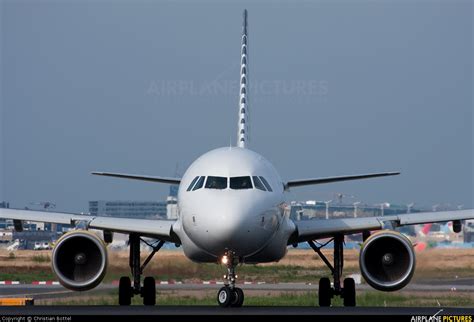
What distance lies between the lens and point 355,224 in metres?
27.7

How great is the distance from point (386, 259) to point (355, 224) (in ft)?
5.36

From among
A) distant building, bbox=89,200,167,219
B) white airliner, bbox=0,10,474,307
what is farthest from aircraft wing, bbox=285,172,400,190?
distant building, bbox=89,200,167,219

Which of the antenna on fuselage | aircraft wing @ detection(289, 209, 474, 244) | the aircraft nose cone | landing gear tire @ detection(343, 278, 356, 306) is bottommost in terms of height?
landing gear tire @ detection(343, 278, 356, 306)

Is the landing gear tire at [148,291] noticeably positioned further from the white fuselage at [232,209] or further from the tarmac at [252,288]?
the tarmac at [252,288]

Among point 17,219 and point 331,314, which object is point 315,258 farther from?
point 331,314

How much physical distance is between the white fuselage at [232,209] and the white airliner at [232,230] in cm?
2

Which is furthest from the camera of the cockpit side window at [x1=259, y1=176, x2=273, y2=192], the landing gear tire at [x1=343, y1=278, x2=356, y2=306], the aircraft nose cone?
the landing gear tire at [x1=343, y1=278, x2=356, y2=306]

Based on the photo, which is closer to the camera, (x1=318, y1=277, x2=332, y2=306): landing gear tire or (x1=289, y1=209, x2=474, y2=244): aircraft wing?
(x1=289, y1=209, x2=474, y2=244): aircraft wing

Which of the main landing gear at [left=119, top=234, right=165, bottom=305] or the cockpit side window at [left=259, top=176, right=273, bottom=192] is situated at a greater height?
the cockpit side window at [left=259, top=176, right=273, bottom=192]

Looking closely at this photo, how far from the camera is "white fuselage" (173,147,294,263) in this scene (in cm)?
2250

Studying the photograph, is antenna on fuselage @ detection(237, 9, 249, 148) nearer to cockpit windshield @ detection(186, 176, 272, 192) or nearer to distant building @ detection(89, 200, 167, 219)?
cockpit windshield @ detection(186, 176, 272, 192)

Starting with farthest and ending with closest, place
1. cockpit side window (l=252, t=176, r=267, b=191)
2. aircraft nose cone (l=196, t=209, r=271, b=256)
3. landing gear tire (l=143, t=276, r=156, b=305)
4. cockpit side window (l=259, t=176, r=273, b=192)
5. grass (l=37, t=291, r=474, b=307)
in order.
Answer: grass (l=37, t=291, r=474, b=307), landing gear tire (l=143, t=276, r=156, b=305), cockpit side window (l=259, t=176, r=273, b=192), cockpit side window (l=252, t=176, r=267, b=191), aircraft nose cone (l=196, t=209, r=271, b=256)

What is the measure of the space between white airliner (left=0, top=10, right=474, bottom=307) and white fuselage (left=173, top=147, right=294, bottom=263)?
0.02m

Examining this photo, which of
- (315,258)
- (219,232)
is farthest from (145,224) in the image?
(315,258)
